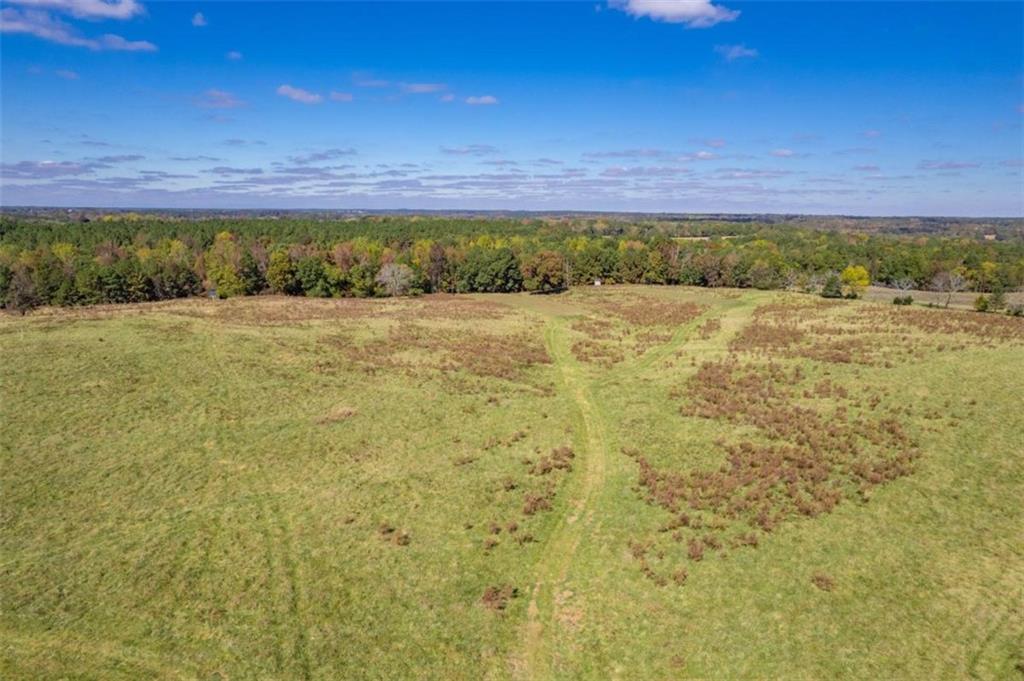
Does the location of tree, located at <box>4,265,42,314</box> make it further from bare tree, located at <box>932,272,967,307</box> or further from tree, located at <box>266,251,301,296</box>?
bare tree, located at <box>932,272,967,307</box>

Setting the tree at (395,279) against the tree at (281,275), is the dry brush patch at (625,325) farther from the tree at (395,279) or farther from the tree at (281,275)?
the tree at (281,275)

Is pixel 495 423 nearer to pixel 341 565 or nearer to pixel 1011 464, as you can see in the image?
pixel 341 565

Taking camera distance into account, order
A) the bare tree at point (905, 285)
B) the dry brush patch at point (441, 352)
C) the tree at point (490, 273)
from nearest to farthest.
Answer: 1. the dry brush patch at point (441, 352)
2. the tree at point (490, 273)
3. the bare tree at point (905, 285)

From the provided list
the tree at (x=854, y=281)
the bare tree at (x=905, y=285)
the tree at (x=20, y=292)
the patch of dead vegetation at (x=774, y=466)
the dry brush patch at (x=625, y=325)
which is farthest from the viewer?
the bare tree at (x=905, y=285)

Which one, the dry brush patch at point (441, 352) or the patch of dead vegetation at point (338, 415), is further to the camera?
the dry brush patch at point (441, 352)

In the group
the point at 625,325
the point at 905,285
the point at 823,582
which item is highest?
the point at 905,285

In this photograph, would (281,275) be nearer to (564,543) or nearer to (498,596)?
(564,543)

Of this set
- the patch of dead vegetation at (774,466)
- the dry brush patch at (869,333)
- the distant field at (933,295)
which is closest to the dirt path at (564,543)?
the patch of dead vegetation at (774,466)

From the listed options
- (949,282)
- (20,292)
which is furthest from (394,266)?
(949,282)
